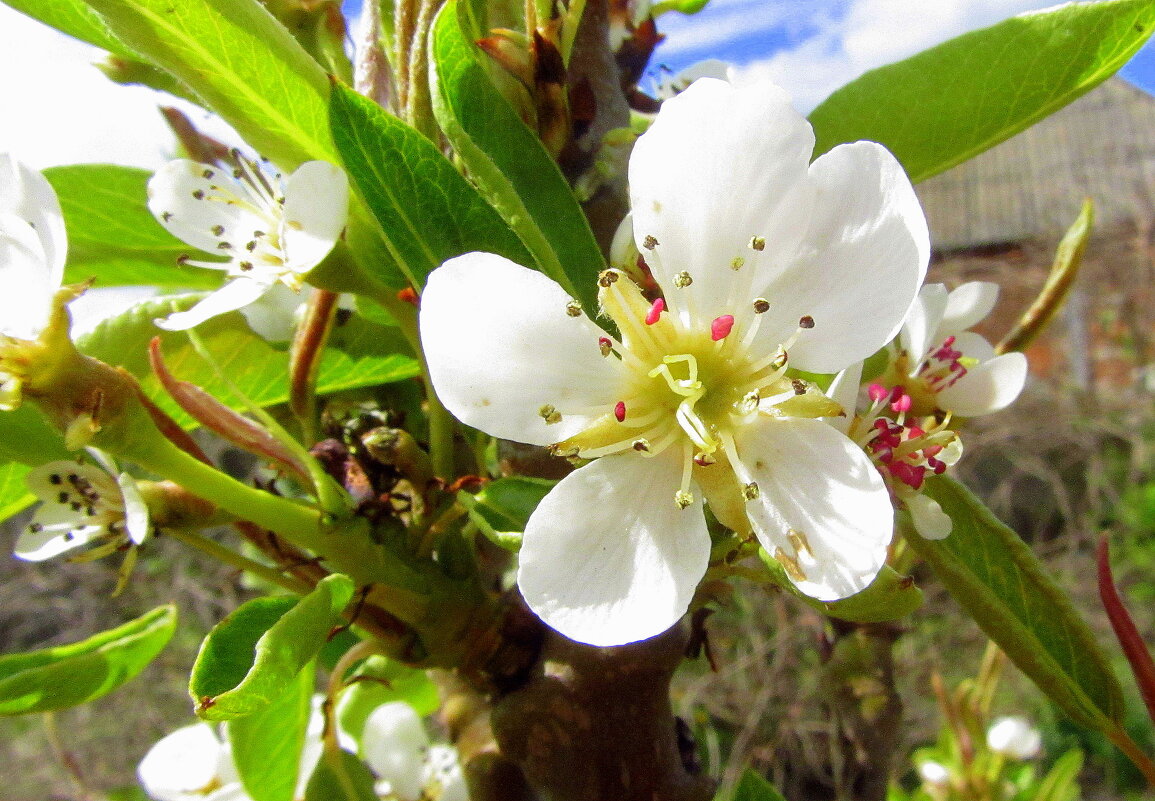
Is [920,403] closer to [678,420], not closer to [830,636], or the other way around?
[678,420]

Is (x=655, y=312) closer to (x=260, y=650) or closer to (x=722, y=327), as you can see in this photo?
(x=722, y=327)

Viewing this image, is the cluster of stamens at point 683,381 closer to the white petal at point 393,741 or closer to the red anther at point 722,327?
the red anther at point 722,327

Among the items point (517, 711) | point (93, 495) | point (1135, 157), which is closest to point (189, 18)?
point (93, 495)

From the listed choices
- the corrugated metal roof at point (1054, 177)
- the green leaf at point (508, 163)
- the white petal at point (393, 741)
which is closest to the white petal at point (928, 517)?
the green leaf at point (508, 163)

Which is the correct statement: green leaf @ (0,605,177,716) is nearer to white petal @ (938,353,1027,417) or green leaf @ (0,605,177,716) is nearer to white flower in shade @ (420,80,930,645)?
white flower in shade @ (420,80,930,645)

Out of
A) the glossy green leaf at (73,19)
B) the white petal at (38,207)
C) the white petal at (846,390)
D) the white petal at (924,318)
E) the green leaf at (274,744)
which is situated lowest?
the green leaf at (274,744)
